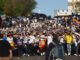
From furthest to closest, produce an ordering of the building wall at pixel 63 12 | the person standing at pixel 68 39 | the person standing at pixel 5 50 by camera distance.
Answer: the building wall at pixel 63 12 → the person standing at pixel 68 39 → the person standing at pixel 5 50

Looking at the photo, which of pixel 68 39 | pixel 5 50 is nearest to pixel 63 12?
pixel 68 39

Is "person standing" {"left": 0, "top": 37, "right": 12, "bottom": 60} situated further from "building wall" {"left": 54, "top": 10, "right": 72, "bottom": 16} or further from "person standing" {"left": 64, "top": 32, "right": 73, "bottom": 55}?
"building wall" {"left": 54, "top": 10, "right": 72, "bottom": 16}

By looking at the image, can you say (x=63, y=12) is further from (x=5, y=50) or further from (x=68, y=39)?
(x=5, y=50)

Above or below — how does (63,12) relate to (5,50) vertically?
below

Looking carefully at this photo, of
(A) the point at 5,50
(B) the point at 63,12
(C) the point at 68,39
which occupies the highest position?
(A) the point at 5,50

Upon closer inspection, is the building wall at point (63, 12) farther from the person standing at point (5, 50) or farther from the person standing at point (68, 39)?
the person standing at point (5, 50)

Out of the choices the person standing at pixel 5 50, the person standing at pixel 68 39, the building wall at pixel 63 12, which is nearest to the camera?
the person standing at pixel 5 50

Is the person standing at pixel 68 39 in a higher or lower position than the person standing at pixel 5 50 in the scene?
lower

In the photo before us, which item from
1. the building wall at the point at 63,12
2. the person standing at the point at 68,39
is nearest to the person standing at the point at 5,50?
the person standing at the point at 68,39

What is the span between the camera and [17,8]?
6538 cm

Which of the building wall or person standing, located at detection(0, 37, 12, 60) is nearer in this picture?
person standing, located at detection(0, 37, 12, 60)

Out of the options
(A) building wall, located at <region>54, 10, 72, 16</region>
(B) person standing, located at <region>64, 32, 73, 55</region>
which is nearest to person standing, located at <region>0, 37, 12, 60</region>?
(B) person standing, located at <region>64, 32, 73, 55</region>

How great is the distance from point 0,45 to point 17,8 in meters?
52.4

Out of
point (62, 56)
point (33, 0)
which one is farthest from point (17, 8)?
point (62, 56)
